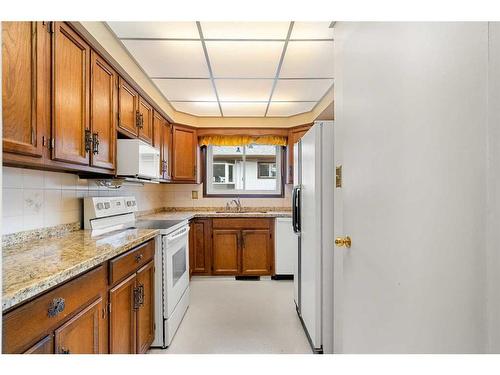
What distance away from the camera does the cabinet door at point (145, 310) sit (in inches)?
67.9

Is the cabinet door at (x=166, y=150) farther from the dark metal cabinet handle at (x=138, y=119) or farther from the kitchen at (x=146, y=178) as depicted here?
the dark metal cabinet handle at (x=138, y=119)

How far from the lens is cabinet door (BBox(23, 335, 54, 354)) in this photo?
854 millimetres

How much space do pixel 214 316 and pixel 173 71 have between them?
7.25 feet

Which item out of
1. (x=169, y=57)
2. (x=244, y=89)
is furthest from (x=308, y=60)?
(x=169, y=57)

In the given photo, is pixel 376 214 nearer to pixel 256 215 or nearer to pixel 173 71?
pixel 173 71

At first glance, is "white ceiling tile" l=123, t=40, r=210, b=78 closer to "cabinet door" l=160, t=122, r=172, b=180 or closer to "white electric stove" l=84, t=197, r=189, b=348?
"cabinet door" l=160, t=122, r=172, b=180

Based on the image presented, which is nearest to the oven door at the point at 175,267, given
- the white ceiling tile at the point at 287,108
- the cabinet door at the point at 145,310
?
the cabinet door at the point at 145,310

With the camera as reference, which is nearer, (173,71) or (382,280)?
(382,280)

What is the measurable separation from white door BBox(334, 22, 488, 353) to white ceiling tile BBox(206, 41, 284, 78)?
115cm

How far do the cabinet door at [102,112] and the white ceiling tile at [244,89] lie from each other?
1018 millimetres

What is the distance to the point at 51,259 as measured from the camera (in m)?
1.15

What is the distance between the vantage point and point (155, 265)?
2008 mm
